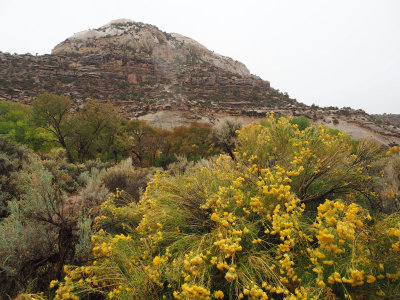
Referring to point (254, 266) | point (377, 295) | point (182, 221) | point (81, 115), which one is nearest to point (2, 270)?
point (182, 221)

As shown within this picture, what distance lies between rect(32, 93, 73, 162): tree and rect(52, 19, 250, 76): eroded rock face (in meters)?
43.0

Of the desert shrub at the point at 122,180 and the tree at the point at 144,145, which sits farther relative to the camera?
the tree at the point at 144,145

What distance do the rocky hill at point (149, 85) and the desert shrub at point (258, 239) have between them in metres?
30.4

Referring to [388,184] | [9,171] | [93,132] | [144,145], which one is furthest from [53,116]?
[388,184]

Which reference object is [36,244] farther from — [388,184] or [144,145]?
[144,145]

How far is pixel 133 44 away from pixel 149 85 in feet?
69.9

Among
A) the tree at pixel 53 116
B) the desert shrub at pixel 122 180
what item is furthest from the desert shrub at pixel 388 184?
the tree at pixel 53 116

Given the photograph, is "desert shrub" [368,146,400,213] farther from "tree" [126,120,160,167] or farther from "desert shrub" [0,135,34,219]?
"tree" [126,120,160,167]

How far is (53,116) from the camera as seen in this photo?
1602 cm

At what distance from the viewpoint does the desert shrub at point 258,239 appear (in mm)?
1573

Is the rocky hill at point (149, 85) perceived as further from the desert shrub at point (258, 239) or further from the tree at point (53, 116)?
the desert shrub at point (258, 239)

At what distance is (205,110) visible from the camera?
3850 cm

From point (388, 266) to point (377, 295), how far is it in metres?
0.27

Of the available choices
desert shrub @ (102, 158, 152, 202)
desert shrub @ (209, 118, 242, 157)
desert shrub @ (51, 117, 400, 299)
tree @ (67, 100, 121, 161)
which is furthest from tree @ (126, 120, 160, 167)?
desert shrub @ (51, 117, 400, 299)
